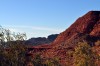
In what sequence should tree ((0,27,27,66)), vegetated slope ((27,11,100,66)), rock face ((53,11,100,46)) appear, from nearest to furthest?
tree ((0,27,27,66)), vegetated slope ((27,11,100,66)), rock face ((53,11,100,46))

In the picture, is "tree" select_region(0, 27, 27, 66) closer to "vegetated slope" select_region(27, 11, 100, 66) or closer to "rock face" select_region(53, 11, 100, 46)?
"vegetated slope" select_region(27, 11, 100, 66)

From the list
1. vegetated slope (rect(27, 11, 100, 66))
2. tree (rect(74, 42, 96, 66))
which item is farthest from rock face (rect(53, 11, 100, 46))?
tree (rect(74, 42, 96, 66))

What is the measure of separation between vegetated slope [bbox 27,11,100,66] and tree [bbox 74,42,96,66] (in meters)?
34.3

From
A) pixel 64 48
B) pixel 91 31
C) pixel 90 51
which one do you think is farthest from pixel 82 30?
pixel 90 51

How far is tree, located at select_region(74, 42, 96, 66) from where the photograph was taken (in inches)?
1700

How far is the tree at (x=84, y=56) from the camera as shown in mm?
43188

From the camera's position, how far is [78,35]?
94750 millimetres

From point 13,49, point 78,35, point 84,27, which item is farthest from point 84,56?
point 84,27

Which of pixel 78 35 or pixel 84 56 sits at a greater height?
pixel 78 35

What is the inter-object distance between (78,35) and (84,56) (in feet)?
169

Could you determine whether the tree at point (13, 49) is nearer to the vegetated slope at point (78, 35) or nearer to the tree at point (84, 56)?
the tree at point (84, 56)

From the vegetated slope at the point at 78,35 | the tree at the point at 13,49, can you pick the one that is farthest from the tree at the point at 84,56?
the vegetated slope at the point at 78,35

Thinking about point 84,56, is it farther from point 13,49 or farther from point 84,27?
point 84,27

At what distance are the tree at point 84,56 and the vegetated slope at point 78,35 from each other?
34325mm
